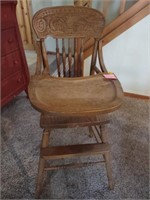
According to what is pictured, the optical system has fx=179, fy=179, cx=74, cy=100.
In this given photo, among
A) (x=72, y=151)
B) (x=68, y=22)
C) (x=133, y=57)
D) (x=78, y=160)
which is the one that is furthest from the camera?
(x=133, y=57)

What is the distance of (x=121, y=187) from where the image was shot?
3.74 feet

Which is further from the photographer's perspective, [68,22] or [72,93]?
[68,22]

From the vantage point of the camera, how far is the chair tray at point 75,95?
0.76 m

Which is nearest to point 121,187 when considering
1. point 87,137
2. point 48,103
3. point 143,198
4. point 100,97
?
point 143,198

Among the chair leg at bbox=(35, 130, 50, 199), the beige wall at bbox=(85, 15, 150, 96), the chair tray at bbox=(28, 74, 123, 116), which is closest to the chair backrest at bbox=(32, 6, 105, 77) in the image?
the chair tray at bbox=(28, 74, 123, 116)

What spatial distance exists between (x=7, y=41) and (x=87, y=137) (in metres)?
1.10

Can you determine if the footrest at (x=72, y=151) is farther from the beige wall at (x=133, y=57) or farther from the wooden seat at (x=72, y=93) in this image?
the beige wall at (x=133, y=57)

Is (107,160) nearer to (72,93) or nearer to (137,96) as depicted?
(72,93)

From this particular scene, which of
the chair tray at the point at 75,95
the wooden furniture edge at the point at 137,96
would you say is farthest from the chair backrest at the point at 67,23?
the wooden furniture edge at the point at 137,96

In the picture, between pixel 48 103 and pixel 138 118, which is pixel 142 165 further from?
pixel 48 103

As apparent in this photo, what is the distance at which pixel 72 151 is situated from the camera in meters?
0.99

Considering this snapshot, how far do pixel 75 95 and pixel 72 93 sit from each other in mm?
27

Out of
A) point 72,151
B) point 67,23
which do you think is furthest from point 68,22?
point 72,151

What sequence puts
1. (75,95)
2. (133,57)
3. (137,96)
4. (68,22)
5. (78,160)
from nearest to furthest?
(75,95) < (68,22) < (78,160) < (133,57) < (137,96)
